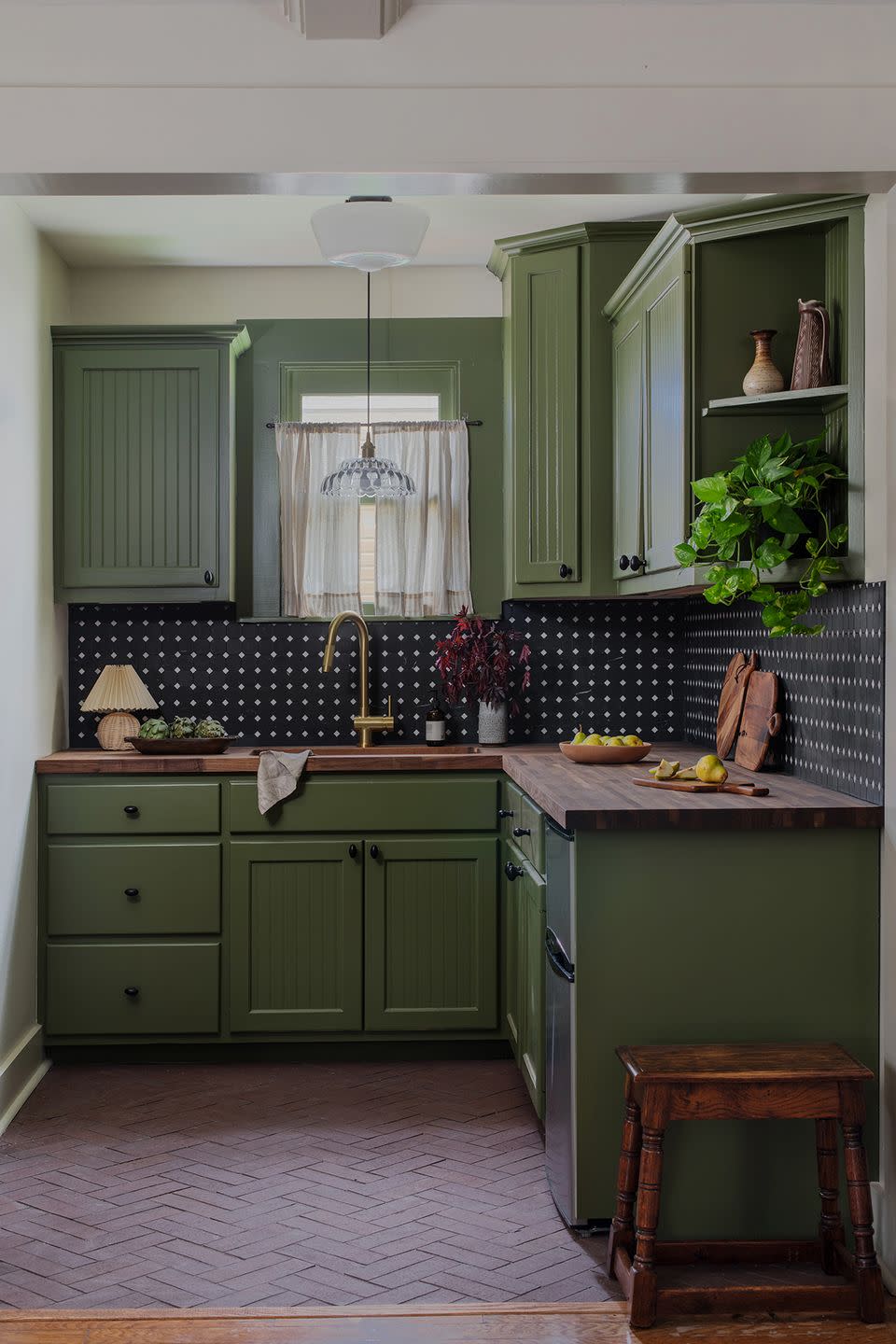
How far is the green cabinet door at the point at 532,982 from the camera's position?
318 centimetres

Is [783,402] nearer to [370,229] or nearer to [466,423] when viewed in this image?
[370,229]

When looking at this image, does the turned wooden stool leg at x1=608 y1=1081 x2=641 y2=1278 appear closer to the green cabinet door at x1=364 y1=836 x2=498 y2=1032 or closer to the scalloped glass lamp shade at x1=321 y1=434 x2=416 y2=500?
the green cabinet door at x1=364 y1=836 x2=498 y2=1032

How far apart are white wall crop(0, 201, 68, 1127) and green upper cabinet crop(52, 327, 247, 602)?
9cm

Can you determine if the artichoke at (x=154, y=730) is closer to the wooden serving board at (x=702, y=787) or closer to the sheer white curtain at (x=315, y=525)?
the sheer white curtain at (x=315, y=525)

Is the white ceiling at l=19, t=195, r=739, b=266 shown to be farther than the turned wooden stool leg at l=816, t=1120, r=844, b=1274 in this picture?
Yes

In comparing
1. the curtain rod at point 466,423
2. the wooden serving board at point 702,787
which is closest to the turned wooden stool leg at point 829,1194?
the wooden serving board at point 702,787

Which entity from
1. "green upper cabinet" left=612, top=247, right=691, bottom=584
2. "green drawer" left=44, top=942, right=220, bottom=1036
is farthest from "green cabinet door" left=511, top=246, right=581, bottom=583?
"green drawer" left=44, top=942, right=220, bottom=1036

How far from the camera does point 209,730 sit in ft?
13.9

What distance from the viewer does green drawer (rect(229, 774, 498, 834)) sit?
4035 millimetres

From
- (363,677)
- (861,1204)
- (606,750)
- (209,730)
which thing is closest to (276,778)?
(209,730)

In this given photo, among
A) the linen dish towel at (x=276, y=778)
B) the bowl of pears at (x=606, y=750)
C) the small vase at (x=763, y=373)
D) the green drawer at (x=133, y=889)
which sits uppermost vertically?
the small vase at (x=763, y=373)

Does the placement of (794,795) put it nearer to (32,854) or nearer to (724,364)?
(724,364)

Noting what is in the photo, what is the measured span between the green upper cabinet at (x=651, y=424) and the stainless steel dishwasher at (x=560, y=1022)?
960 millimetres

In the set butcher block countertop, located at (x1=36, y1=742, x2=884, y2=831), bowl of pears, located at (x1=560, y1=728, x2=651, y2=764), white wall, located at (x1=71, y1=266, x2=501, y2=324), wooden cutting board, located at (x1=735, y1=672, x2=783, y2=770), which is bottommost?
butcher block countertop, located at (x1=36, y1=742, x2=884, y2=831)
